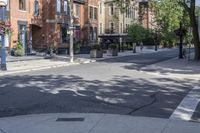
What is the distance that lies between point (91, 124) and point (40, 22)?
42077mm

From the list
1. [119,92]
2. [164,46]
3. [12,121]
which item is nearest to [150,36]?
[164,46]

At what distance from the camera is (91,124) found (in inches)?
347

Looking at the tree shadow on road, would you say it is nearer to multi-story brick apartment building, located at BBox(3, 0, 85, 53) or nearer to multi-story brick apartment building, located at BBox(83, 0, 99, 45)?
multi-story brick apartment building, located at BBox(3, 0, 85, 53)

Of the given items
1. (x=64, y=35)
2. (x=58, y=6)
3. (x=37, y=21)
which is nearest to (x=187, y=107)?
(x=37, y=21)

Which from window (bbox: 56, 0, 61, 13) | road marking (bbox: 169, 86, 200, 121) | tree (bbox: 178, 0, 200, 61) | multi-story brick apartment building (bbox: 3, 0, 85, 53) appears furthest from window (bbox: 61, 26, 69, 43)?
road marking (bbox: 169, 86, 200, 121)

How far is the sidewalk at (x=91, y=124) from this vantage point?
8.35 metres

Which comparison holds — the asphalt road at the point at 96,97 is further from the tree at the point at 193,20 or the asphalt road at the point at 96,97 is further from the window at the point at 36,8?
the window at the point at 36,8

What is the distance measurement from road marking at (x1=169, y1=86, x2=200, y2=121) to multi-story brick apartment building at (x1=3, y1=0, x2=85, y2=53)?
1217 inches

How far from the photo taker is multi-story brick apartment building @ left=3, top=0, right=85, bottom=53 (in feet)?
145

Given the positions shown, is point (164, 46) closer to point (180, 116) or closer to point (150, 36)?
point (150, 36)

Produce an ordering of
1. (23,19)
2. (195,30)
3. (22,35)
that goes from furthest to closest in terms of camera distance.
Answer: (22,35) < (23,19) < (195,30)

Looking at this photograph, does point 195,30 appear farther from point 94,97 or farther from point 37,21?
point 94,97

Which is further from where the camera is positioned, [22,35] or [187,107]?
[22,35]

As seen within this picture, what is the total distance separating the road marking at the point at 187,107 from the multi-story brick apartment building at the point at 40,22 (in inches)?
1217
